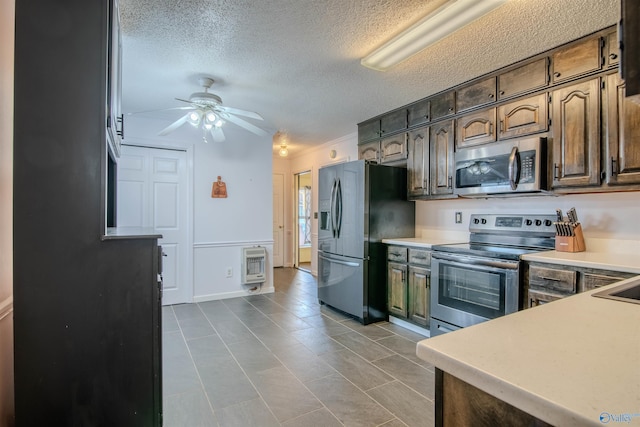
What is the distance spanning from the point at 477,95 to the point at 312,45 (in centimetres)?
163

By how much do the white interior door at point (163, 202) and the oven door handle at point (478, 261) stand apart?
10.7 feet

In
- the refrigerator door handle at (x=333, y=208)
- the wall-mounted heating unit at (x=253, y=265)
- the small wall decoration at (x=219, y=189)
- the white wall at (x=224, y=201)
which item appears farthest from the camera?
the wall-mounted heating unit at (x=253, y=265)

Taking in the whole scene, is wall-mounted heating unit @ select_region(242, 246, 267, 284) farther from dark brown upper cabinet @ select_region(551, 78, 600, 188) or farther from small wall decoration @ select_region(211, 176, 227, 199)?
dark brown upper cabinet @ select_region(551, 78, 600, 188)

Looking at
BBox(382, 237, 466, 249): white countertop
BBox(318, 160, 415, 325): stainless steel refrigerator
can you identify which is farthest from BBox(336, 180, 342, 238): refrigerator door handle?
BBox(382, 237, 466, 249): white countertop

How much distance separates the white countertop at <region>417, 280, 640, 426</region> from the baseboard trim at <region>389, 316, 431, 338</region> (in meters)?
2.41

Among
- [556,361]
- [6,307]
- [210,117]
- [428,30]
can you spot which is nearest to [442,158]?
[428,30]

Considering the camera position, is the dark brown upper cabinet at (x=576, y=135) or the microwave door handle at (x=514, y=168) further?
the microwave door handle at (x=514, y=168)

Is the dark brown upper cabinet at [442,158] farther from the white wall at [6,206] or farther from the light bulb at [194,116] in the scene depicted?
the white wall at [6,206]

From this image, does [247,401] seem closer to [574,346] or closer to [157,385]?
[157,385]

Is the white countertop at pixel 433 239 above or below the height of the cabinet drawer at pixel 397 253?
above

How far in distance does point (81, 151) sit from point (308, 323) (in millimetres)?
2803

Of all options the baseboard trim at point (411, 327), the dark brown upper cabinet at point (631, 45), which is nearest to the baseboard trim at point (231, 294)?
the baseboard trim at point (411, 327)

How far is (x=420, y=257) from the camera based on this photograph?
10.7 ft

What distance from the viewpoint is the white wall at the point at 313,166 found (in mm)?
5328
